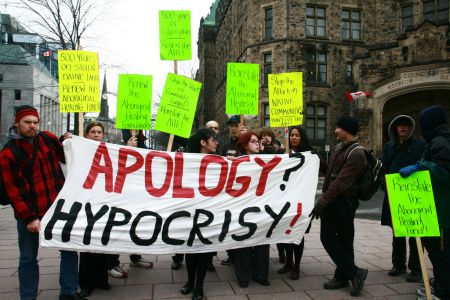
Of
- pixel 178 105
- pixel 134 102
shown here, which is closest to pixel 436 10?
pixel 178 105

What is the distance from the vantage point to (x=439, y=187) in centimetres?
367

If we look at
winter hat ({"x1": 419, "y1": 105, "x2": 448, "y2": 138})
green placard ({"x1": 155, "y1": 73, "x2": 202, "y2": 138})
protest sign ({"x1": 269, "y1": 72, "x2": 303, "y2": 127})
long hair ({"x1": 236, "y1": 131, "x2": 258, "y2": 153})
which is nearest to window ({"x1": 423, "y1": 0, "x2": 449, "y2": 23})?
protest sign ({"x1": 269, "y1": 72, "x2": 303, "y2": 127})

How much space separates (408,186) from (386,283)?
1.68m

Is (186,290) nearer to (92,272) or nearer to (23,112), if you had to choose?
(92,272)

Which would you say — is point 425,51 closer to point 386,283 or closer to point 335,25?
point 335,25

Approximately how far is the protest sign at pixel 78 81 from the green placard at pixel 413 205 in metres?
3.68

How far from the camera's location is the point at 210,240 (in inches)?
164

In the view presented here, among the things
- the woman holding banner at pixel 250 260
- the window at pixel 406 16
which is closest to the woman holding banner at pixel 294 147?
the woman holding banner at pixel 250 260

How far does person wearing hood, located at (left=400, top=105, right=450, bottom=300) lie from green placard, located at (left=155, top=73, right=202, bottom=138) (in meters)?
2.76

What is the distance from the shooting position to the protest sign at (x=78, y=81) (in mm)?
4531

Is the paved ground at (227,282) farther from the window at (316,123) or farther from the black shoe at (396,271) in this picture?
the window at (316,123)

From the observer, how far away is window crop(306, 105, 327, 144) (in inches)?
1003

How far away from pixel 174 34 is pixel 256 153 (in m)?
2.17

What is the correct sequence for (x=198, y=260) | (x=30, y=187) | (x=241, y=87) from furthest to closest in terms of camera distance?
(x=241, y=87)
(x=198, y=260)
(x=30, y=187)
